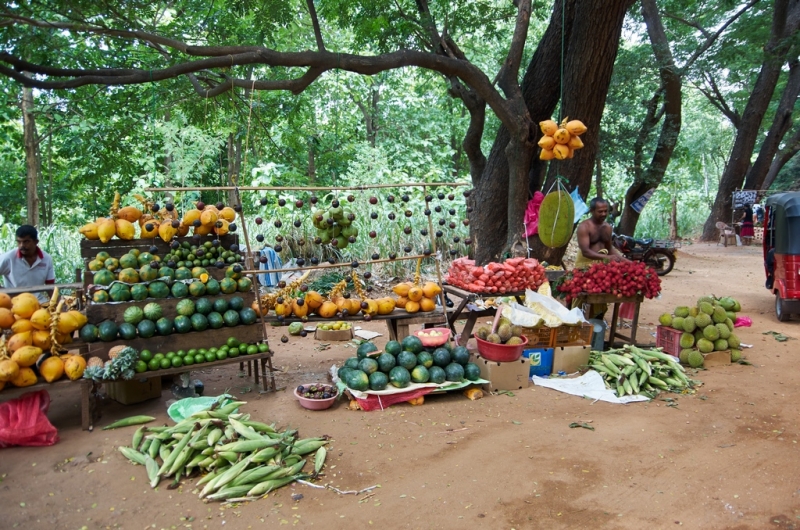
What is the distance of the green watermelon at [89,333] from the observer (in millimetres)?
4965

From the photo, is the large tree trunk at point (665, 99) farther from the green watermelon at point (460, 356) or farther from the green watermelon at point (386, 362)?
the green watermelon at point (386, 362)

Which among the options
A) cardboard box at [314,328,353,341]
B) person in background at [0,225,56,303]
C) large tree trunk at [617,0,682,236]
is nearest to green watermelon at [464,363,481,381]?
cardboard box at [314,328,353,341]

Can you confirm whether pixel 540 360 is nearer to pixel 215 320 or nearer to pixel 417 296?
pixel 417 296

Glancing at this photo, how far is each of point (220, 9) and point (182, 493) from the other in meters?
8.67

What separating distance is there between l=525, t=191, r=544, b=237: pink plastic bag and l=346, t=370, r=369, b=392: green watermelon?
4.33m

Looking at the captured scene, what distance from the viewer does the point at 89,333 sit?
4.96 meters

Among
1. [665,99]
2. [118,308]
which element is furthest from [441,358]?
[665,99]

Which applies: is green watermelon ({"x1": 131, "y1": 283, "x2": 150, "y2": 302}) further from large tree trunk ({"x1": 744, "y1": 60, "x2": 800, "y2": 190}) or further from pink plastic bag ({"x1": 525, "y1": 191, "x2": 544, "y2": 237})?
large tree trunk ({"x1": 744, "y1": 60, "x2": 800, "y2": 190})

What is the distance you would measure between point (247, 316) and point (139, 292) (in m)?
1.02

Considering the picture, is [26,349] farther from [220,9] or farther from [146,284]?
[220,9]

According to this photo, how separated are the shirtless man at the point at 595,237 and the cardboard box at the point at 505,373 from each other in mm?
2053

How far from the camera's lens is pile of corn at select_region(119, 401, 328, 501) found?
3777 mm

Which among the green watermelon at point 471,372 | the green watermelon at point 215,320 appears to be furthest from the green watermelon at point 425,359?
the green watermelon at point 215,320

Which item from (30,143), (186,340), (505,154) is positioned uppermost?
(30,143)
